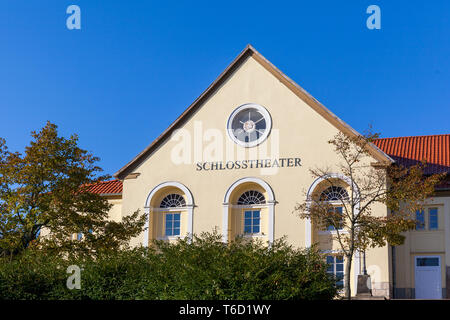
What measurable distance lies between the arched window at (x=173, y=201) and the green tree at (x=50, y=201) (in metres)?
6.83

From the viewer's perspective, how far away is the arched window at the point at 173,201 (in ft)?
109

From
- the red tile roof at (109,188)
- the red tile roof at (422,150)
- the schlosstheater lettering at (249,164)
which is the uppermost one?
the red tile roof at (422,150)

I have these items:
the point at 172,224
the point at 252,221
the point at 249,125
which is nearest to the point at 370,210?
the point at 252,221

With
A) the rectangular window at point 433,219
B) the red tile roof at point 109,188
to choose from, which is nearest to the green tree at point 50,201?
the red tile roof at point 109,188

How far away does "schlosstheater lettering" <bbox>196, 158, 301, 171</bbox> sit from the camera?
3073cm

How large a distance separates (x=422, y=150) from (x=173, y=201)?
1432 centimetres

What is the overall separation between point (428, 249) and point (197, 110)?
14.0 meters

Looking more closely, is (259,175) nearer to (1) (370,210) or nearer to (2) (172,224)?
(2) (172,224)

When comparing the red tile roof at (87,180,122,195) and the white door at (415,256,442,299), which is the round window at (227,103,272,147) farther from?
the white door at (415,256,442,299)

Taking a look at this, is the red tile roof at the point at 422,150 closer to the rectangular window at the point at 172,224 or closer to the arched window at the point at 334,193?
the arched window at the point at 334,193

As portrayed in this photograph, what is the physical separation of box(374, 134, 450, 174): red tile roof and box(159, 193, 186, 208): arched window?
12000 millimetres

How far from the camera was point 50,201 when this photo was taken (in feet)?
83.0

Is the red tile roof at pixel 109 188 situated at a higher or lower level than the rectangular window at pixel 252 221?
higher
